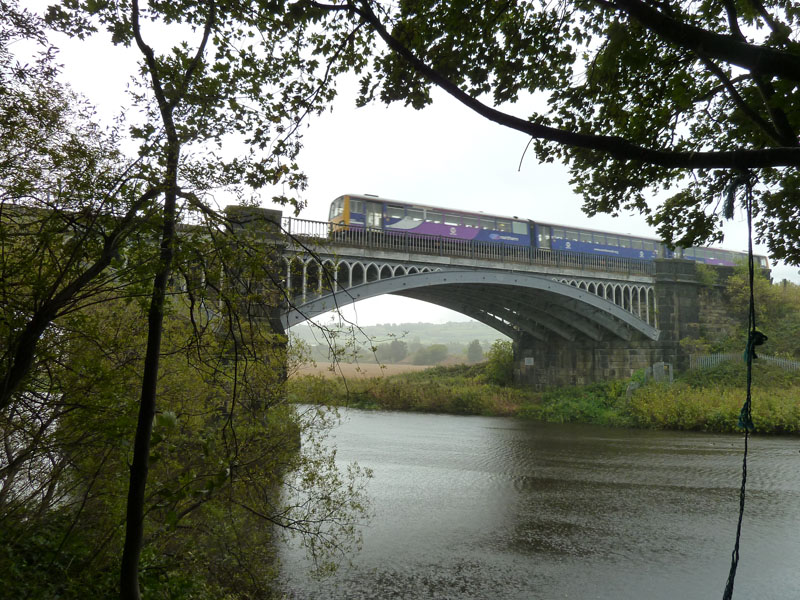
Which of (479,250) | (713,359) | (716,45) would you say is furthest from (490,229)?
(716,45)

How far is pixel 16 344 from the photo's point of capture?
309 centimetres

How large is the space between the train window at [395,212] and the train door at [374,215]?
0.98 feet

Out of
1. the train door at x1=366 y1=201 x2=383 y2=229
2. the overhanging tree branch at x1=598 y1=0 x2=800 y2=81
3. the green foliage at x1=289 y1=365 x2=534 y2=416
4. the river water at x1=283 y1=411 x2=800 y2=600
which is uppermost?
the train door at x1=366 y1=201 x2=383 y2=229

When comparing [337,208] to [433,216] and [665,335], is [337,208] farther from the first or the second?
[665,335]

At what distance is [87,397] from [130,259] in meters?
1.39

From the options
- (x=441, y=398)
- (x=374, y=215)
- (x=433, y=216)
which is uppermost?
(x=433, y=216)

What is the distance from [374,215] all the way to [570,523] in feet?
39.8

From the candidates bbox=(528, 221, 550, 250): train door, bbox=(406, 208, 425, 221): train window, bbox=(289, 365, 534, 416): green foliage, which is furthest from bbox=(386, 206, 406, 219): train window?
bbox=(289, 365, 534, 416): green foliage

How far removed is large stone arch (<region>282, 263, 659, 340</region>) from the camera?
1777 cm

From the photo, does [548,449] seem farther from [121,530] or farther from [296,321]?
[121,530]

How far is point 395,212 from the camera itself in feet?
61.5

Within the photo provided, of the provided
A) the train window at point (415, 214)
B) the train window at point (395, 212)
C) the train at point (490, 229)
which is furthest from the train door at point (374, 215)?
the train window at point (415, 214)

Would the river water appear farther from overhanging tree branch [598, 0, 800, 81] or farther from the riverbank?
overhanging tree branch [598, 0, 800, 81]

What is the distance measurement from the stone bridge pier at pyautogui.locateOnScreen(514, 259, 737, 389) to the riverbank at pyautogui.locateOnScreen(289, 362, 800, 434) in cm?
117
